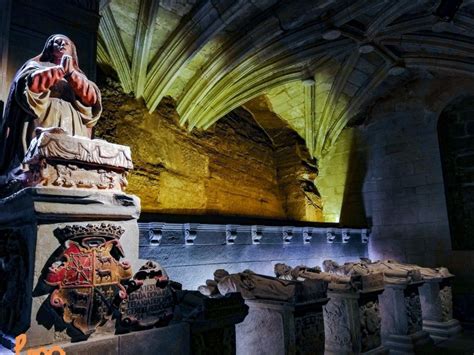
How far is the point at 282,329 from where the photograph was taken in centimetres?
299

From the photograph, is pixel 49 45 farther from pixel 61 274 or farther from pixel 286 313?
pixel 286 313

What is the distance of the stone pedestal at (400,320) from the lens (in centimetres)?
443

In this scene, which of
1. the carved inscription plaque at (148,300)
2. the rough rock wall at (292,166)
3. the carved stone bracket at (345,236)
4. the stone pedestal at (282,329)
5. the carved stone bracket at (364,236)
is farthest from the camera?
the rough rock wall at (292,166)

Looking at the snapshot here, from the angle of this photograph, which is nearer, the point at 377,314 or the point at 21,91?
the point at 21,91

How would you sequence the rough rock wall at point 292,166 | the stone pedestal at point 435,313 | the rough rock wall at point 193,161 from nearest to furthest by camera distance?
the stone pedestal at point 435,313 → the rough rock wall at point 193,161 → the rough rock wall at point 292,166

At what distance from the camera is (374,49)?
6.48 m

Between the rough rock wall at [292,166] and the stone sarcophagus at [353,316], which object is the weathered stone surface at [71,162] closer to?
the stone sarcophagus at [353,316]

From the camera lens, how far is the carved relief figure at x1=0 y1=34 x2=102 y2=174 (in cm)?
217

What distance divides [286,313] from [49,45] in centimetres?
280

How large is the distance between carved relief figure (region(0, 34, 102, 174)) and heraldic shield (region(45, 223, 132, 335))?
73cm

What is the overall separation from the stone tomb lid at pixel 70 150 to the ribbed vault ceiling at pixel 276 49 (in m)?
4.01

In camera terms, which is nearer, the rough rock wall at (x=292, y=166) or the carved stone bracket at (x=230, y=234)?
the carved stone bracket at (x=230, y=234)

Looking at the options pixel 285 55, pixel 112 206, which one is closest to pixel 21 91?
pixel 112 206

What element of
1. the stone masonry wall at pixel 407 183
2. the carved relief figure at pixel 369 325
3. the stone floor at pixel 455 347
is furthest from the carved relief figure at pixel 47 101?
the stone masonry wall at pixel 407 183
